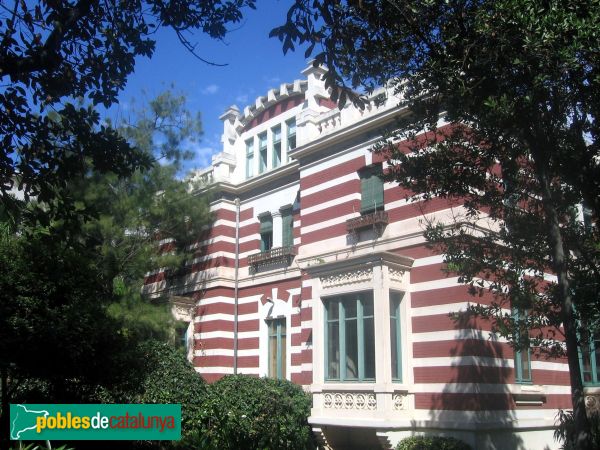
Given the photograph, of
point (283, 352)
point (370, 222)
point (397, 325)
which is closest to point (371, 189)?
point (370, 222)

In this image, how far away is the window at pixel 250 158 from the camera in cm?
2545

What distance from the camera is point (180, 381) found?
17.7 meters

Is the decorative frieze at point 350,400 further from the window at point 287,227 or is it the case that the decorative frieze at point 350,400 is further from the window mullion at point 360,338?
the window at point 287,227

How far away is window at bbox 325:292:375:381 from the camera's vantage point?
16.7 m

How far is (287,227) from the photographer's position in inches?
898

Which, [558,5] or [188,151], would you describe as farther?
[188,151]

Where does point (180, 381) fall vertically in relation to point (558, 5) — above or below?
below

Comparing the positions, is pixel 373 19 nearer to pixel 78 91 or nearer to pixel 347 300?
pixel 78 91

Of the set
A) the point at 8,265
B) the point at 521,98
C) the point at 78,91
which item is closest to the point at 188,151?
the point at 8,265

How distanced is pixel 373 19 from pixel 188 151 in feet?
47.5

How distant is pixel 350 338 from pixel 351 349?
0.31 m

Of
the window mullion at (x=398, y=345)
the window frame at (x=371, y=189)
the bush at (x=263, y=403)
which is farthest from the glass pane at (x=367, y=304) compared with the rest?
the bush at (x=263, y=403)

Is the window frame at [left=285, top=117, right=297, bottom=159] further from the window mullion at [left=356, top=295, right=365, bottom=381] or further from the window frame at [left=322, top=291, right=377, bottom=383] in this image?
the window mullion at [left=356, top=295, right=365, bottom=381]

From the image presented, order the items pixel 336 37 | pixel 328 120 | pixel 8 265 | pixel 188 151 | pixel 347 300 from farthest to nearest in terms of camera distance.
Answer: pixel 188 151, pixel 328 120, pixel 347 300, pixel 8 265, pixel 336 37
